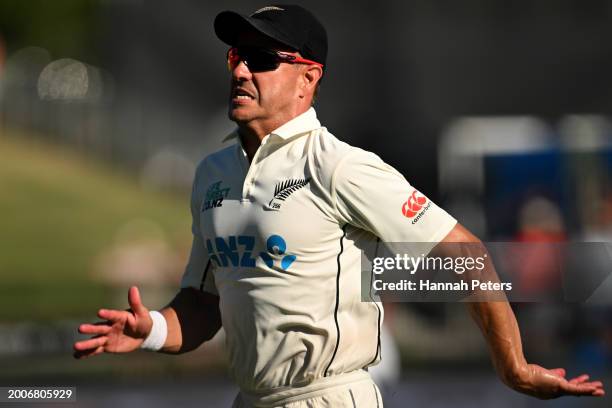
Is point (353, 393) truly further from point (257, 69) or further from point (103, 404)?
point (103, 404)

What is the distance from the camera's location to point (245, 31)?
367 cm

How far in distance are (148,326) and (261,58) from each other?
0.95 m

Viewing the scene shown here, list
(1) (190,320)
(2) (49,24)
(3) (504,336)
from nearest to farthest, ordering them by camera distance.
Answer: (3) (504,336)
(1) (190,320)
(2) (49,24)

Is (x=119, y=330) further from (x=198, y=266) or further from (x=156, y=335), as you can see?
(x=198, y=266)

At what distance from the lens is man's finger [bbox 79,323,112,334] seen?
3363 millimetres

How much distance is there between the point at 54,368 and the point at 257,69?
572cm

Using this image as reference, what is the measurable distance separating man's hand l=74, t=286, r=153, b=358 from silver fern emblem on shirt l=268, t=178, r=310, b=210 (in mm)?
503

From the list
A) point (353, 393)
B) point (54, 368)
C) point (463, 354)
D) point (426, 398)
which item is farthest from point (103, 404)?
point (353, 393)

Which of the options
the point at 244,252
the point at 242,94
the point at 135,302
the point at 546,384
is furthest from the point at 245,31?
the point at 546,384

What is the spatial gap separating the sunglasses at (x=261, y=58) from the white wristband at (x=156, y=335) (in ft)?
2.83

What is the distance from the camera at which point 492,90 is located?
9.42m

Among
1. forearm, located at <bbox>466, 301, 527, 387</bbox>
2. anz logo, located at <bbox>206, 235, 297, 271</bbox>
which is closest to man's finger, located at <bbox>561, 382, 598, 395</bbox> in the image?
forearm, located at <bbox>466, 301, 527, 387</bbox>

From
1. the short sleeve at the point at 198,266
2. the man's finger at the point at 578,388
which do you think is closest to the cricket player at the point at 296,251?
the man's finger at the point at 578,388

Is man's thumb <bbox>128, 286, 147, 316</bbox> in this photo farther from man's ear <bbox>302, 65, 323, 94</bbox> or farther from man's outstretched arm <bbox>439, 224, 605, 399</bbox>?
man's outstretched arm <bbox>439, 224, 605, 399</bbox>
